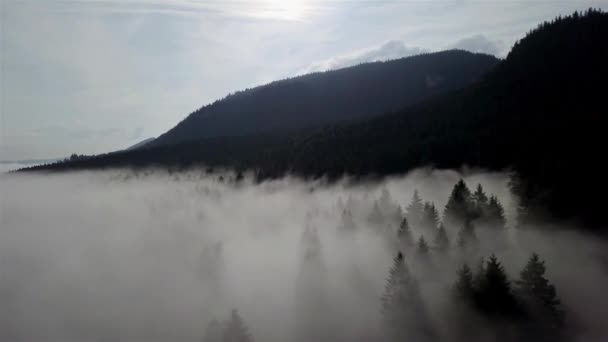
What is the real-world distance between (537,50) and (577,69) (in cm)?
2029

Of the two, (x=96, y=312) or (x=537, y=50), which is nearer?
(x=96, y=312)

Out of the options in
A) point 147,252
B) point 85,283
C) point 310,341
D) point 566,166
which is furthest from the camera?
point 147,252

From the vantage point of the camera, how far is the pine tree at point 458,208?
67812mm

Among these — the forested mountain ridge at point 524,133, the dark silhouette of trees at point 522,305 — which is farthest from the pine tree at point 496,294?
the forested mountain ridge at point 524,133

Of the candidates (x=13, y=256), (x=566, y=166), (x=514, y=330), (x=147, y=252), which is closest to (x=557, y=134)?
(x=566, y=166)

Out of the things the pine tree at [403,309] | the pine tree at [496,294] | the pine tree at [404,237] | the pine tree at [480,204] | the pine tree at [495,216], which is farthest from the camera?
the pine tree at [404,237]

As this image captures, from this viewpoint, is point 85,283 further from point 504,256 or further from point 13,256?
point 504,256

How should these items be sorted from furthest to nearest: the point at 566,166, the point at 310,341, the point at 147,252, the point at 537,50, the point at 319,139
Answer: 1. the point at 319,139
2. the point at 537,50
3. the point at 147,252
4. the point at 566,166
5. the point at 310,341

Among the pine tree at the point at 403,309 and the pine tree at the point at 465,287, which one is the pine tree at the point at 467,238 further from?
the pine tree at the point at 403,309

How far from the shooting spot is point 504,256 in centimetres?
6253

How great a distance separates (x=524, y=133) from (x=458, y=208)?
63217mm

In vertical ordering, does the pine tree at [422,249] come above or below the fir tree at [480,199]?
below

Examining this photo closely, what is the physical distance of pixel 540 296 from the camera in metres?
48.9

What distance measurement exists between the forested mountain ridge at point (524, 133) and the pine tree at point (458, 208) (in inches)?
360
